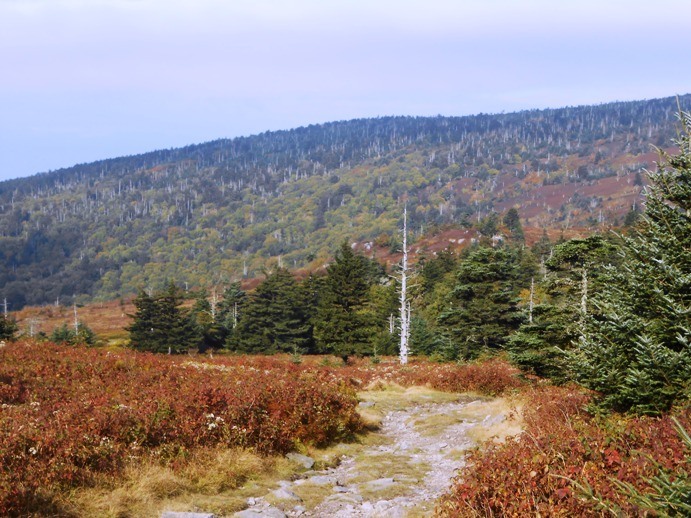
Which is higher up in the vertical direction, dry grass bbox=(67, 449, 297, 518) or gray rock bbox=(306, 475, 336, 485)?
dry grass bbox=(67, 449, 297, 518)

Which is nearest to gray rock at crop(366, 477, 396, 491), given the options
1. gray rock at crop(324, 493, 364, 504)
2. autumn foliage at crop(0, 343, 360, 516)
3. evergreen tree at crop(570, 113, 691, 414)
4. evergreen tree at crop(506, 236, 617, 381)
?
gray rock at crop(324, 493, 364, 504)

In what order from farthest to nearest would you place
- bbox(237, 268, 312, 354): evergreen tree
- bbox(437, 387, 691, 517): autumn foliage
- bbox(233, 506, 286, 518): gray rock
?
1. bbox(237, 268, 312, 354): evergreen tree
2. bbox(233, 506, 286, 518): gray rock
3. bbox(437, 387, 691, 517): autumn foliage

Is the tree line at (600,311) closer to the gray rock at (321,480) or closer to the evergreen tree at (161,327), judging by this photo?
the gray rock at (321,480)

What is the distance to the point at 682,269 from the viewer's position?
830cm

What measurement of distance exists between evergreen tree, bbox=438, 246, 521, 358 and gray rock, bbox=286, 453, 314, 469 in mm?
20546

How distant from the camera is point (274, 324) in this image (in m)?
57.0

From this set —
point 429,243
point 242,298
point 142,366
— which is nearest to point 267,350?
point 242,298

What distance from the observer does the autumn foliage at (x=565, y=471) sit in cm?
520

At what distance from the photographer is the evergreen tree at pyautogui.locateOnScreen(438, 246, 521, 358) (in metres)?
29.8

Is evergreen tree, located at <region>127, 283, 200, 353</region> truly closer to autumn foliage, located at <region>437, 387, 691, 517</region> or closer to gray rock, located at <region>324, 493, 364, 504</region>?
gray rock, located at <region>324, 493, 364, 504</region>

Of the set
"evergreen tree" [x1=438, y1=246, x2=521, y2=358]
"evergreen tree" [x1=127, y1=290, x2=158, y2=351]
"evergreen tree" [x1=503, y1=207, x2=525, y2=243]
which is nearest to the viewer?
"evergreen tree" [x1=438, y1=246, x2=521, y2=358]

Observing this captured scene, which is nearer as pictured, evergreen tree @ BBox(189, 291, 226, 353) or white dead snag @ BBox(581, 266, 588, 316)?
white dead snag @ BBox(581, 266, 588, 316)

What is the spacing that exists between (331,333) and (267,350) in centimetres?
1787

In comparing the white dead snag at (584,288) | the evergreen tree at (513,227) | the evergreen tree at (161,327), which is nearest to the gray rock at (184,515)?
the white dead snag at (584,288)
